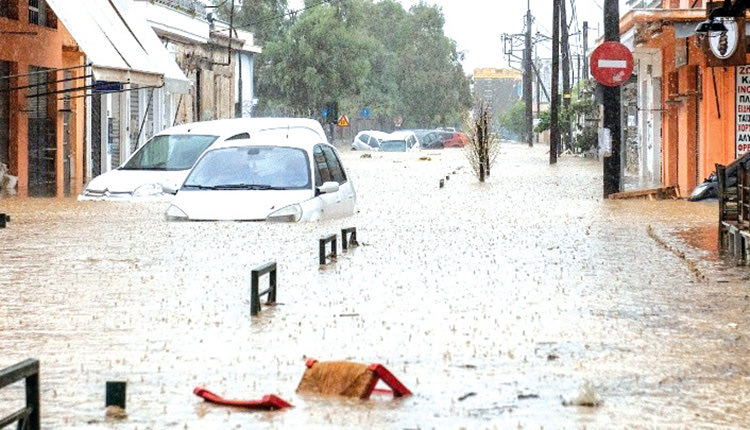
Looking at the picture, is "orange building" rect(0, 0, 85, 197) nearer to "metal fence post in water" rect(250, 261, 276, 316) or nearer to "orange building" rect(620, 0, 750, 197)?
"orange building" rect(620, 0, 750, 197)

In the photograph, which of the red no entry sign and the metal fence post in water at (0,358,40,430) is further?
the red no entry sign

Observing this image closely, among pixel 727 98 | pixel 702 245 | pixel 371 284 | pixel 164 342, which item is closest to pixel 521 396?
pixel 164 342

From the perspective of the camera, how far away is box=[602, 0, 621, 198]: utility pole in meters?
28.4

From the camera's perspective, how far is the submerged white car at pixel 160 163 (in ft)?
78.5

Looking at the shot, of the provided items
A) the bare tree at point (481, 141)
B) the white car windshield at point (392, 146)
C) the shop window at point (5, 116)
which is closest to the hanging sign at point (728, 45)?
the shop window at point (5, 116)

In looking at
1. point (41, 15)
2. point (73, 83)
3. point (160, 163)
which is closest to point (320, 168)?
point (160, 163)

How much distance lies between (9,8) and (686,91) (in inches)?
532

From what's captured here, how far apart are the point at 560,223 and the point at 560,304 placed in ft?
33.8

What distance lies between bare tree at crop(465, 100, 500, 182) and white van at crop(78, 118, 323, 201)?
48.0 feet

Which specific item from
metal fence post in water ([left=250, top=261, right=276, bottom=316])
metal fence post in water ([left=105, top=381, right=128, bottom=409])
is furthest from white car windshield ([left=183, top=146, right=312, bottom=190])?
metal fence post in water ([left=105, top=381, right=128, bottom=409])

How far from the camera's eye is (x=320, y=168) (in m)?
19.2

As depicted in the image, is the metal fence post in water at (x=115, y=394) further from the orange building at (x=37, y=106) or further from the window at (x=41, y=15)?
the window at (x=41, y=15)

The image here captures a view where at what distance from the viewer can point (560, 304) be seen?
11.7m

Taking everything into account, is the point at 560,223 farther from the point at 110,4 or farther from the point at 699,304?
the point at 110,4
